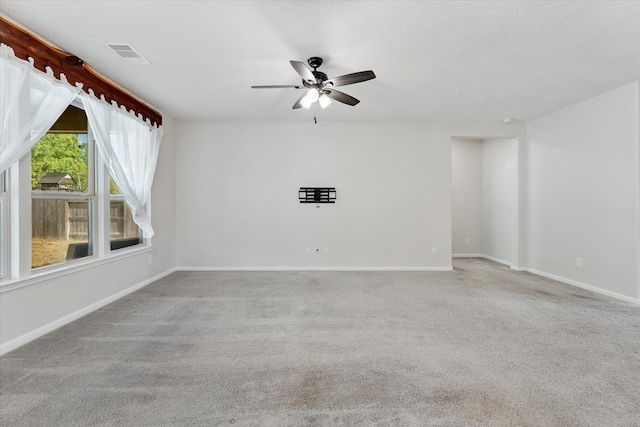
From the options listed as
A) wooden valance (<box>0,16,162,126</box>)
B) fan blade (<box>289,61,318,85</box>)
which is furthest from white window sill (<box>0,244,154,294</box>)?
fan blade (<box>289,61,318,85</box>)

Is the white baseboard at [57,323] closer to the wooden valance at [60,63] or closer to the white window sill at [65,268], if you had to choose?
the white window sill at [65,268]

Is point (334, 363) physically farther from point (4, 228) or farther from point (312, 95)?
point (4, 228)

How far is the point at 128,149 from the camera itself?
339cm

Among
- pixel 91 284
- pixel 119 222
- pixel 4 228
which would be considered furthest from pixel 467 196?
pixel 4 228

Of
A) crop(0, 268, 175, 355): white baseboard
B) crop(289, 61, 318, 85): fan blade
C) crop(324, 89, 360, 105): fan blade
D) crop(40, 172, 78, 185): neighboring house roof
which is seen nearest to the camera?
crop(0, 268, 175, 355): white baseboard

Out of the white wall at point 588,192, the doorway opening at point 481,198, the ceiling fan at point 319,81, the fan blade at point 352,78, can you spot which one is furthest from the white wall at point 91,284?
the white wall at point 588,192

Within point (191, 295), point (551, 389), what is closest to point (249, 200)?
point (191, 295)

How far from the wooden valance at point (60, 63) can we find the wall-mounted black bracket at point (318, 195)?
9.12 feet

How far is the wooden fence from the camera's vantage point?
252cm

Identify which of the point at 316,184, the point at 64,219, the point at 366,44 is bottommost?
the point at 64,219

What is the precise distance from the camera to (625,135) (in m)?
3.42

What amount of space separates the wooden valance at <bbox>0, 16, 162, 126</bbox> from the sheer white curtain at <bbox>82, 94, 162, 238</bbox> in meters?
0.14

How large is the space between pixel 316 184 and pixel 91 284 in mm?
3466

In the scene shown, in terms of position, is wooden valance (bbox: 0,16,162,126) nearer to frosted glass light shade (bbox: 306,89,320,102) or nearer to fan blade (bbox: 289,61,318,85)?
fan blade (bbox: 289,61,318,85)
